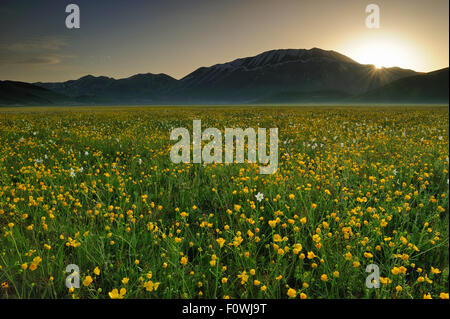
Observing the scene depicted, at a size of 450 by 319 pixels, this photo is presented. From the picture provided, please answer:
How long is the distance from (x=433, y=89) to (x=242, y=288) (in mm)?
228917

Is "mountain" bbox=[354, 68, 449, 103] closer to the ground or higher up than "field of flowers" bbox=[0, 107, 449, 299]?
higher up

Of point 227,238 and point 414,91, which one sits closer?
point 227,238

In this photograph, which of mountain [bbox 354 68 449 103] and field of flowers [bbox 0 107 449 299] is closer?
field of flowers [bbox 0 107 449 299]

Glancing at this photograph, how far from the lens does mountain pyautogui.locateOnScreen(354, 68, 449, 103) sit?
171 meters

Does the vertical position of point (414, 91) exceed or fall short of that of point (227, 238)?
it exceeds it

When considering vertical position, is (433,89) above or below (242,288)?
above

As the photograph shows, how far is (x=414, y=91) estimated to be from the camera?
18000cm

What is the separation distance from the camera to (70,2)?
4.45 m

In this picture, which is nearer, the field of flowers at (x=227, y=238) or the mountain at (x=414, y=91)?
the field of flowers at (x=227, y=238)

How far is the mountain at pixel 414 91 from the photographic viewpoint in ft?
561

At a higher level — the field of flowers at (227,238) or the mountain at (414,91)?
the mountain at (414,91)
